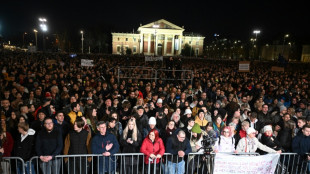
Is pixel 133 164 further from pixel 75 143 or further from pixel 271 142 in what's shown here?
pixel 271 142

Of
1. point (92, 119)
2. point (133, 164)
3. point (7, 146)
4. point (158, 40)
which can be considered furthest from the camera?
point (158, 40)

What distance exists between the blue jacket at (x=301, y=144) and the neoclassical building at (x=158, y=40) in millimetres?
80022

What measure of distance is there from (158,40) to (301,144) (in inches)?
3464

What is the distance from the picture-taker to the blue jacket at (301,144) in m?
5.27

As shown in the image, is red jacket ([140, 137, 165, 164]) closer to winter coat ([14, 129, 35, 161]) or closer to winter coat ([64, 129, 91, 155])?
winter coat ([64, 129, 91, 155])

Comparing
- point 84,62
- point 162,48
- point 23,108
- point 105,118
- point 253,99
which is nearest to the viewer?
point 23,108

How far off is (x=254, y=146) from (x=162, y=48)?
88325 mm

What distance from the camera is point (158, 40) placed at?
91062mm

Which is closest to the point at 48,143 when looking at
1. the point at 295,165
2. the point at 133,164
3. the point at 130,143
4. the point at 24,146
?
Result: the point at 24,146

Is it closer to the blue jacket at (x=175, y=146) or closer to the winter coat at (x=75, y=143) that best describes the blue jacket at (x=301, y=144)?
the blue jacket at (x=175, y=146)

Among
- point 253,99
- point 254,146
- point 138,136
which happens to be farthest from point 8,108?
point 253,99

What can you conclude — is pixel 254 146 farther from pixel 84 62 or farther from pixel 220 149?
pixel 84 62

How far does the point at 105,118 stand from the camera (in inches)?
267

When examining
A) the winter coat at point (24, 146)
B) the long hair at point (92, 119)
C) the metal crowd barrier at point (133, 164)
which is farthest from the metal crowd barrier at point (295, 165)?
the winter coat at point (24, 146)
